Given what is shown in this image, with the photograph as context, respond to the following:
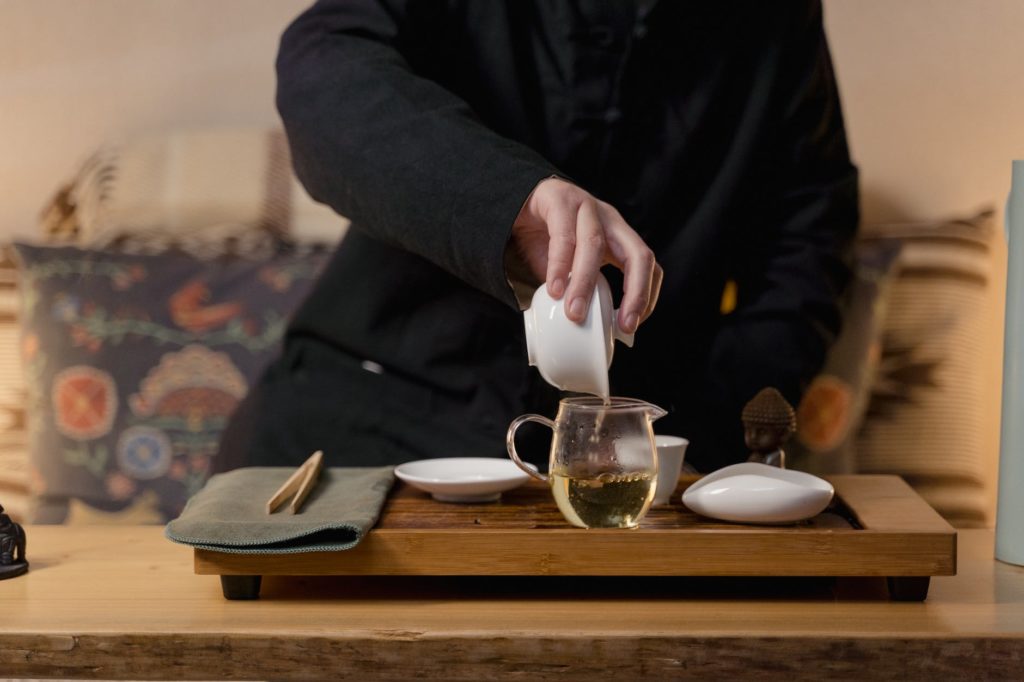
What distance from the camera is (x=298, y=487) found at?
978 mm

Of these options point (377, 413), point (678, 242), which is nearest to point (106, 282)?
point (377, 413)

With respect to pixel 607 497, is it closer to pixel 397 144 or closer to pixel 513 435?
pixel 513 435

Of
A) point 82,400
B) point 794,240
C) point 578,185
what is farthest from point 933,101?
→ point 82,400

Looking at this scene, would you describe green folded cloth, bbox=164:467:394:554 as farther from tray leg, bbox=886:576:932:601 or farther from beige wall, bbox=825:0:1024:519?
beige wall, bbox=825:0:1024:519

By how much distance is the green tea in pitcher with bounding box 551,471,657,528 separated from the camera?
861 millimetres

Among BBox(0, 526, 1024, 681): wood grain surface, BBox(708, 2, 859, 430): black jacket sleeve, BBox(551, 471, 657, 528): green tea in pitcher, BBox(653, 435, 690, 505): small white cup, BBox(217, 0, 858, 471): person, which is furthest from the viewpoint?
BBox(708, 2, 859, 430): black jacket sleeve

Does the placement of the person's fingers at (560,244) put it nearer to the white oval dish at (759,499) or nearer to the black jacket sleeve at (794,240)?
the white oval dish at (759,499)

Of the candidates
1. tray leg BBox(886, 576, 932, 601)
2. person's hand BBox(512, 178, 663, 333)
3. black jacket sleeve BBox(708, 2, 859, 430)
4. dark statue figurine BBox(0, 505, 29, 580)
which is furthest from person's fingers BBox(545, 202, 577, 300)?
black jacket sleeve BBox(708, 2, 859, 430)

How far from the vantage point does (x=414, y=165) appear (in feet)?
3.60

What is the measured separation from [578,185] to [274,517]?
502 millimetres

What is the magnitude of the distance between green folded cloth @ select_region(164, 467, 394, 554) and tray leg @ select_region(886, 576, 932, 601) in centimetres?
40

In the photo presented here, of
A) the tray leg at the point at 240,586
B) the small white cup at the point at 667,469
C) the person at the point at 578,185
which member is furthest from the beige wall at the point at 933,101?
the tray leg at the point at 240,586

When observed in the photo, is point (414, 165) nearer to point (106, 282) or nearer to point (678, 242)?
point (678, 242)

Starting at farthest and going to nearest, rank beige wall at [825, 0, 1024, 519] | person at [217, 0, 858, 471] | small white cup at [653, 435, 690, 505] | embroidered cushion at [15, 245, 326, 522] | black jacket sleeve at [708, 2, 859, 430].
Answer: beige wall at [825, 0, 1024, 519]
embroidered cushion at [15, 245, 326, 522]
black jacket sleeve at [708, 2, 859, 430]
person at [217, 0, 858, 471]
small white cup at [653, 435, 690, 505]
